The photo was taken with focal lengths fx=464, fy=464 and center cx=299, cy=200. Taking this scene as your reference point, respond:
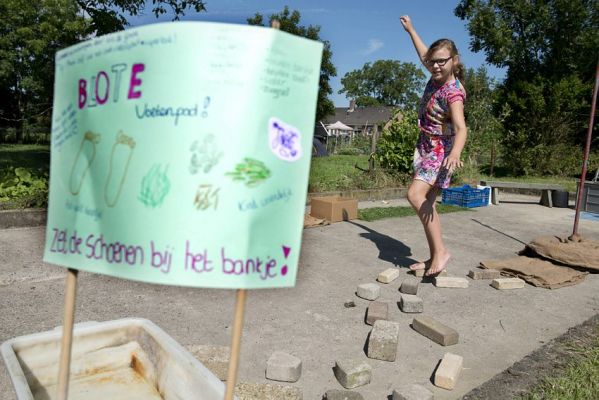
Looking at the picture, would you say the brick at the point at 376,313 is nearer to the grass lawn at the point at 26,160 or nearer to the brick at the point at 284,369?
the brick at the point at 284,369

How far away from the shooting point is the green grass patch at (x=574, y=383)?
234 cm

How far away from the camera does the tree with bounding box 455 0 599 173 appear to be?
17484 millimetres

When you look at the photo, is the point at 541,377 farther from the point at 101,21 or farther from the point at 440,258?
the point at 101,21

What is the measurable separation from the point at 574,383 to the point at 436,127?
2413mm

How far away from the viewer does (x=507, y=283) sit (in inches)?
173

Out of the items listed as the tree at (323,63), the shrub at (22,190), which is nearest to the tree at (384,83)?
the tree at (323,63)

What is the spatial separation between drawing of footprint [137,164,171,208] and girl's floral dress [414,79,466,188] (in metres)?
3.17

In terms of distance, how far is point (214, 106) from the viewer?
1.39 metres

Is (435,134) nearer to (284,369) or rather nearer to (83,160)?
(284,369)

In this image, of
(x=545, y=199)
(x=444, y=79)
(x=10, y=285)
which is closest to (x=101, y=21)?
(x=10, y=285)

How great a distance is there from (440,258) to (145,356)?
308 cm

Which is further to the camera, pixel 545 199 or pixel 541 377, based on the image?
pixel 545 199

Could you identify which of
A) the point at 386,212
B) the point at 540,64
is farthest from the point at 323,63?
the point at 386,212

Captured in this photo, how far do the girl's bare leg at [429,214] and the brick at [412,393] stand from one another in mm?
2195
